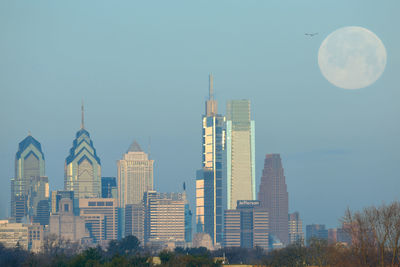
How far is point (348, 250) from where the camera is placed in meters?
122

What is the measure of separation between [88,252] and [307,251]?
44150mm

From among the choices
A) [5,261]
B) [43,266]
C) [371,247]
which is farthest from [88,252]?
[371,247]

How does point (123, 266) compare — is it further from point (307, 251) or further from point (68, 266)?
point (307, 251)

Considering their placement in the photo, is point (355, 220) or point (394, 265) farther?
point (355, 220)

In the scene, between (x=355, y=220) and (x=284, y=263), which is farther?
(x=284, y=263)

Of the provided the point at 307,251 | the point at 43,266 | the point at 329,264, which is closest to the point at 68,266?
the point at 43,266

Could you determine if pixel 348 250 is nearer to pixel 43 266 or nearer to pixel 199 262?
pixel 199 262

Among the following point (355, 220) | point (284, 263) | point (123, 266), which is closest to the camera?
point (123, 266)

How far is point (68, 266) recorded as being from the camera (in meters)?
122

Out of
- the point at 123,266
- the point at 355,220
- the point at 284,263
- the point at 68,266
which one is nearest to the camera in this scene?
the point at 123,266

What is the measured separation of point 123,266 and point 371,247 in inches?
1401

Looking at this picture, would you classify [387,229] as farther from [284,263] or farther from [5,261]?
[5,261]

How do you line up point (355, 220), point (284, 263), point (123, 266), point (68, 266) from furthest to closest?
point (284, 263) → point (355, 220) → point (68, 266) → point (123, 266)

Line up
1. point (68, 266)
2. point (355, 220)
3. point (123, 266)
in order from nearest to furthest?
1. point (123, 266)
2. point (68, 266)
3. point (355, 220)
